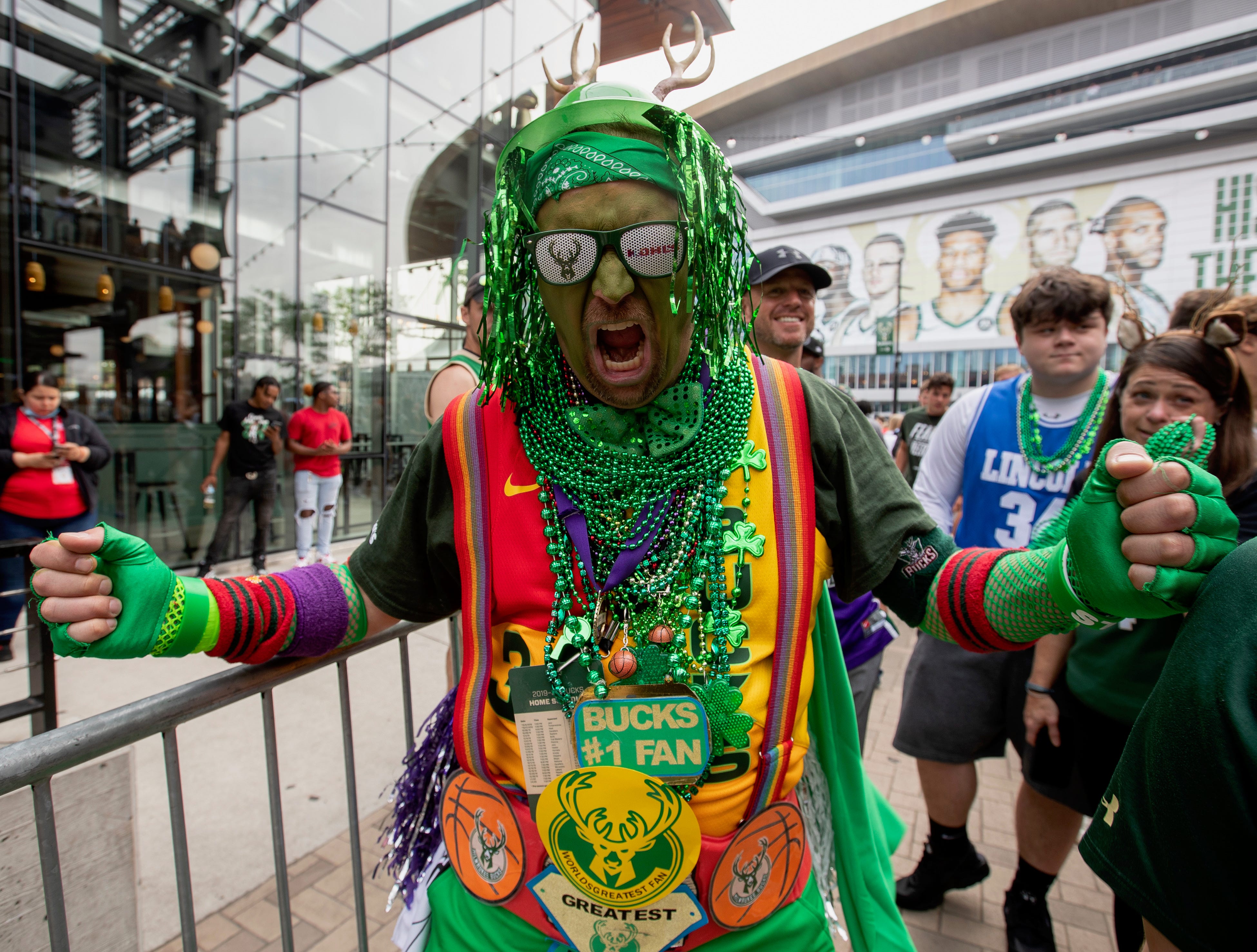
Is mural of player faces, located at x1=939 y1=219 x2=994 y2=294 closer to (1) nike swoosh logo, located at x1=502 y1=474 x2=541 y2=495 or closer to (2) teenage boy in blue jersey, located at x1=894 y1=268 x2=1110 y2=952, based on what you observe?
(2) teenage boy in blue jersey, located at x1=894 y1=268 x2=1110 y2=952

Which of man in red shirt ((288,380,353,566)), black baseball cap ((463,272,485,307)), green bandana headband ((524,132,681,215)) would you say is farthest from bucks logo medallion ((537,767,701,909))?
man in red shirt ((288,380,353,566))

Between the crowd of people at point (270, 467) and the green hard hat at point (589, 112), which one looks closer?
Answer: the green hard hat at point (589, 112)

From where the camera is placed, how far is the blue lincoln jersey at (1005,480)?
2.30 meters

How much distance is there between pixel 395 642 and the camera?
4879 millimetres

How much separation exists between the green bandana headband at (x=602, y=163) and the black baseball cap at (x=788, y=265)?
1659 mm

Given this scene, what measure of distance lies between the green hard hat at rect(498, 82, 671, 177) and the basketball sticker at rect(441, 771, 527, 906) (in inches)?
45.0

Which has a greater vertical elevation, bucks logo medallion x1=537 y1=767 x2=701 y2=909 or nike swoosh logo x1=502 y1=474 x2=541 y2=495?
nike swoosh logo x1=502 y1=474 x2=541 y2=495

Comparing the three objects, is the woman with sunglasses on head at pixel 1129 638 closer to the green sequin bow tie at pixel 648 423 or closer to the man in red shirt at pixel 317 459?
the green sequin bow tie at pixel 648 423

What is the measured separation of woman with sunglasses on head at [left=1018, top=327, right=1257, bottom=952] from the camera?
65.8 inches

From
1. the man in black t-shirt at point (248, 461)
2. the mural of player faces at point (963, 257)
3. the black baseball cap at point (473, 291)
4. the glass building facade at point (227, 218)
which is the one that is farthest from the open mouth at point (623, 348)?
the mural of player faces at point (963, 257)

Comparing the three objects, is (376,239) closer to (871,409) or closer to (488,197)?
(488,197)

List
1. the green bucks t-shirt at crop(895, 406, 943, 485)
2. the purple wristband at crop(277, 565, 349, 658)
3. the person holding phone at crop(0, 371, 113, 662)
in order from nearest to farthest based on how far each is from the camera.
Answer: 1. the purple wristband at crop(277, 565, 349, 658)
2. the person holding phone at crop(0, 371, 113, 662)
3. the green bucks t-shirt at crop(895, 406, 943, 485)

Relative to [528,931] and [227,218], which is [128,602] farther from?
[227,218]

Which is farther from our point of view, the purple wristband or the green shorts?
the purple wristband
